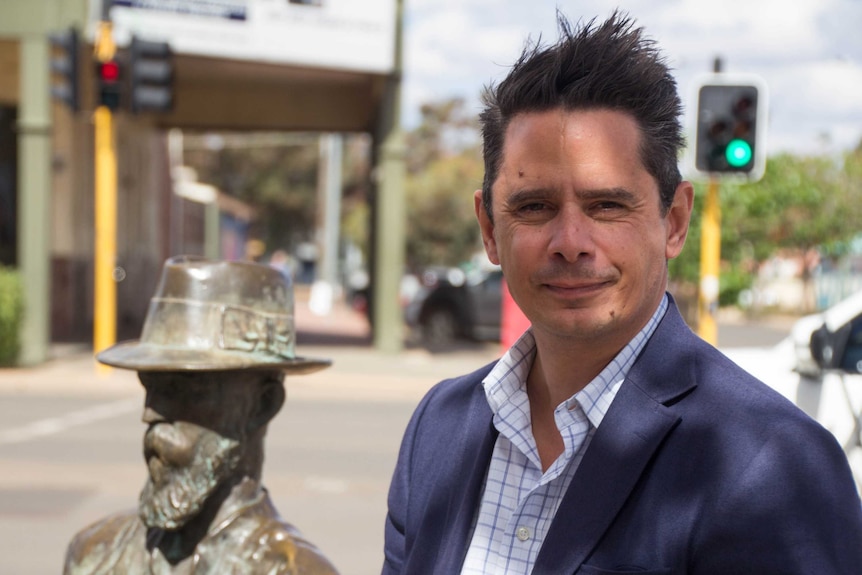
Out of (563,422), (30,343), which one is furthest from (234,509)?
(30,343)

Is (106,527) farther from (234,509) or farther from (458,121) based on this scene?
(458,121)

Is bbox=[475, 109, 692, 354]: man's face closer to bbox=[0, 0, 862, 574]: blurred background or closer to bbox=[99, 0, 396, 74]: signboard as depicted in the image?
bbox=[0, 0, 862, 574]: blurred background

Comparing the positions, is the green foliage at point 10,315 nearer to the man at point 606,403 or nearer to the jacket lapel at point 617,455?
the man at point 606,403

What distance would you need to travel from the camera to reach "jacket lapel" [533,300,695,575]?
149 centimetres

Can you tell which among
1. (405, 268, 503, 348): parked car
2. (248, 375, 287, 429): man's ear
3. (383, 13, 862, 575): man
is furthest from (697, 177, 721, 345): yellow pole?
(405, 268, 503, 348): parked car

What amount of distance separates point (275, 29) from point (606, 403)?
15763 mm

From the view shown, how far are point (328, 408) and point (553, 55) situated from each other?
11147mm

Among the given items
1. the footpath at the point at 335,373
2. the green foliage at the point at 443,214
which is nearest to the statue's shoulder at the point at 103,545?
the footpath at the point at 335,373

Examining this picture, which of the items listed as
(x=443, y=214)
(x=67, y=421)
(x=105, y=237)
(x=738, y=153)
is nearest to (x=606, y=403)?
(x=738, y=153)

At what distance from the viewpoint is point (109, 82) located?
42.1 feet

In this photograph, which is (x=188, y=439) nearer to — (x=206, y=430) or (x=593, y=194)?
(x=206, y=430)

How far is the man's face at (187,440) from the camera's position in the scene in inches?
104

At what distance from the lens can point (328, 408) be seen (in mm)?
12562

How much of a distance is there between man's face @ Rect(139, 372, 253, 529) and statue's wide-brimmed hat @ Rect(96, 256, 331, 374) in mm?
66
